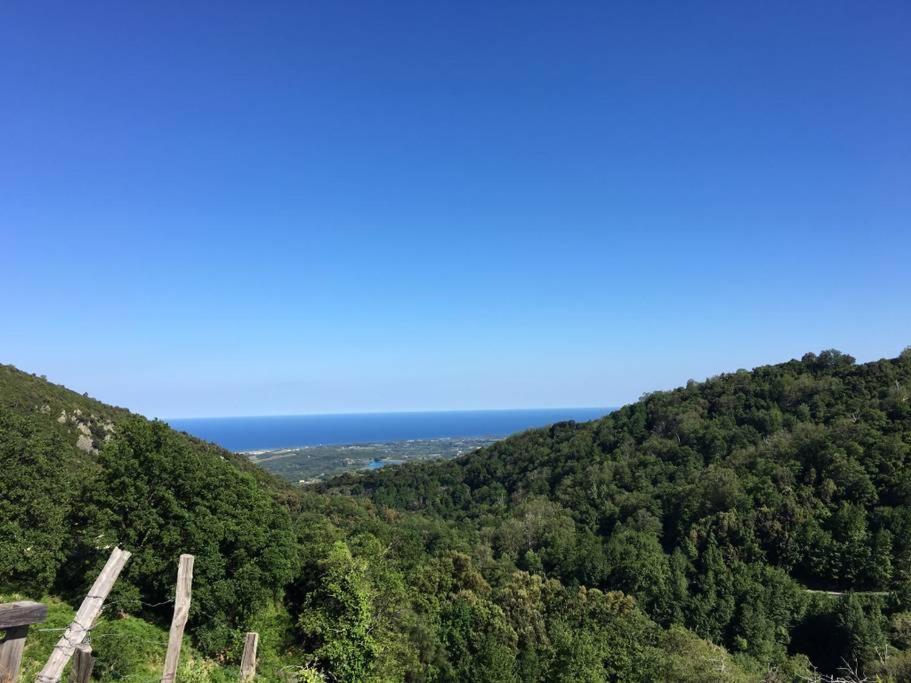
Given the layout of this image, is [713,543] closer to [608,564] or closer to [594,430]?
[608,564]

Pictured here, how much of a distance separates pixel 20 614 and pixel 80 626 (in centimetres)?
78

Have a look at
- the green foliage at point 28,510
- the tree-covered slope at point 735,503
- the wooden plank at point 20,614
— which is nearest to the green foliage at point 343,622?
A: the green foliage at point 28,510

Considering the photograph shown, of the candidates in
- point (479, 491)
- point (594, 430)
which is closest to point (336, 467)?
point (479, 491)

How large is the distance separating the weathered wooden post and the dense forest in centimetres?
563

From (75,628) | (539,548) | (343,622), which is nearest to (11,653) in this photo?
(75,628)

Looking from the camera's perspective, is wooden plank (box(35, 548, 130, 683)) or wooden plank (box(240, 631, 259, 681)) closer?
wooden plank (box(35, 548, 130, 683))

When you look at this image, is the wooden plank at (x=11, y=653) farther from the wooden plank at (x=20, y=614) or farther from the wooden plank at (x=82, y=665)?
the wooden plank at (x=82, y=665)

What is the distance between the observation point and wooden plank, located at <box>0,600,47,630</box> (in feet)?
12.9

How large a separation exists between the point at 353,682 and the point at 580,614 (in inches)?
717

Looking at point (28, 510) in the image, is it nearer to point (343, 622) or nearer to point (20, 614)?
point (343, 622)

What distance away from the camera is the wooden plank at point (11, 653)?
4.14 metres

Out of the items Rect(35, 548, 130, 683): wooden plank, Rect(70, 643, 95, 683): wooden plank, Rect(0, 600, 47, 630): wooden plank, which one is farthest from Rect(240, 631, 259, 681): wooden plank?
Rect(0, 600, 47, 630): wooden plank

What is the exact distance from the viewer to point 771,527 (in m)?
55.5

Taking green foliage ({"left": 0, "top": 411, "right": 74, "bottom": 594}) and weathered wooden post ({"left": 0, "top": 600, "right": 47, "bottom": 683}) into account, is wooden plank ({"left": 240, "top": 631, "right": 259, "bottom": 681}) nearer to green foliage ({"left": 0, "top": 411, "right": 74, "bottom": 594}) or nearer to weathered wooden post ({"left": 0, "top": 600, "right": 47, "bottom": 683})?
weathered wooden post ({"left": 0, "top": 600, "right": 47, "bottom": 683})
